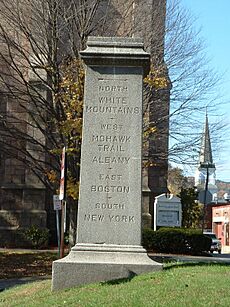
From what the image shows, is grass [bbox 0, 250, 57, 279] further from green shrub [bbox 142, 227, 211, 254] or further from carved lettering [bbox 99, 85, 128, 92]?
carved lettering [bbox 99, 85, 128, 92]

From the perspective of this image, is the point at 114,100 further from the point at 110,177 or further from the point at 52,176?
the point at 52,176

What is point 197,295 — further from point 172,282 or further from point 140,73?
point 140,73

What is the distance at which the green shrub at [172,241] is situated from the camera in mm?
24625

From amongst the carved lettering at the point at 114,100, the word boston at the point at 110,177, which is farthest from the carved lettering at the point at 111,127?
the carved lettering at the point at 114,100

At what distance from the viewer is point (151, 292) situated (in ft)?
24.1

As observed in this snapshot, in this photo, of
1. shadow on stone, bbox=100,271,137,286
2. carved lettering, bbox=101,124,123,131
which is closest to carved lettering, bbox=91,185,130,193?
carved lettering, bbox=101,124,123,131

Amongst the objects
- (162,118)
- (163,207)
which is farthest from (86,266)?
(163,207)

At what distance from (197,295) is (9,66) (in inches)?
524

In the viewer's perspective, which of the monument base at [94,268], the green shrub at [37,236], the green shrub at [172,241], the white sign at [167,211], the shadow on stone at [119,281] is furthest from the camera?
the white sign at [167,211]

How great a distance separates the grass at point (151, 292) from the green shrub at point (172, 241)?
1534cm

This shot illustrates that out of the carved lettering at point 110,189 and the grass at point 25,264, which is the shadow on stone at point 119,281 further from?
the grass at point 25,264

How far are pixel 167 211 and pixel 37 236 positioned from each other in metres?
6.15

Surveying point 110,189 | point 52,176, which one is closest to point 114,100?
point 110,189

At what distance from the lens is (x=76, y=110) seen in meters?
16.7
